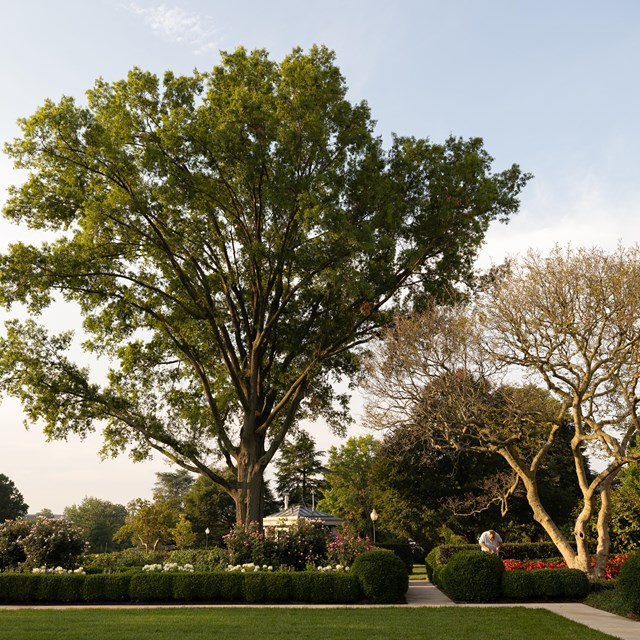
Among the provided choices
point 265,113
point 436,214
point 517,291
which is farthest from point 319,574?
point 265,113

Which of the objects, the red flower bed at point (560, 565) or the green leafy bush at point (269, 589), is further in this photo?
the red flower bed at point (560, 565)

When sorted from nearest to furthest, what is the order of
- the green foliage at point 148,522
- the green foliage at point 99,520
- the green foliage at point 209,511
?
the green foliage at point 148,522 < the green foliage at point 209,511 < the green foliage at point 99,520

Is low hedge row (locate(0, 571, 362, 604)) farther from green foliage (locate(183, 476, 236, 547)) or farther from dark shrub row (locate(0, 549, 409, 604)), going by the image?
green foliage (locate(183, 476, 236, 547))

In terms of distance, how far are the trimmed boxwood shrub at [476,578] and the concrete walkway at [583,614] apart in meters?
0.38

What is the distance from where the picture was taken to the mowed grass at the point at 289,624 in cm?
909

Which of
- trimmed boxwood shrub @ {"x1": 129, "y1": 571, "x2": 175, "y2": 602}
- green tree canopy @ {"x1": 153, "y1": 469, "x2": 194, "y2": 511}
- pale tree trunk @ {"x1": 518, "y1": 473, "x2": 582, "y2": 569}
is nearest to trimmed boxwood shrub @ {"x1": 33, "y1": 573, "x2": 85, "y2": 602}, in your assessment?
trimmed boxwood shrub @ {"x1": 129, "y1": 571, "x2": 175, "y2": 602}

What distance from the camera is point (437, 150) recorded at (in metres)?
18.9

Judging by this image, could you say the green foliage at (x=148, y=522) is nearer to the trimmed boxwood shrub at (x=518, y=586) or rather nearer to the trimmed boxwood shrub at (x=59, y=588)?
the trimmed boxwood shrub at (x=59, y=588)

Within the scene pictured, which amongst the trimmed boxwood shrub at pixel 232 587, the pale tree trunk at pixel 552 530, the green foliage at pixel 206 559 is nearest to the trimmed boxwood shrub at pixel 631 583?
the pale tree trunk at pixel 552 530

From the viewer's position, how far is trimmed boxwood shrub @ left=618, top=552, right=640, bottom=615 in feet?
36.1

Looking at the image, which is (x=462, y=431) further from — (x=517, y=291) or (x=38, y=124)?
(x=38, y=124)

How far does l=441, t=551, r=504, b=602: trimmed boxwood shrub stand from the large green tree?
7.16m

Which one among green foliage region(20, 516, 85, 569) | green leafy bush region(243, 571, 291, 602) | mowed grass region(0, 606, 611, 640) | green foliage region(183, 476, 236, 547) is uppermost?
green foliage region(183, 476, 236, 547)

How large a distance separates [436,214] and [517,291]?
449 centimetres
